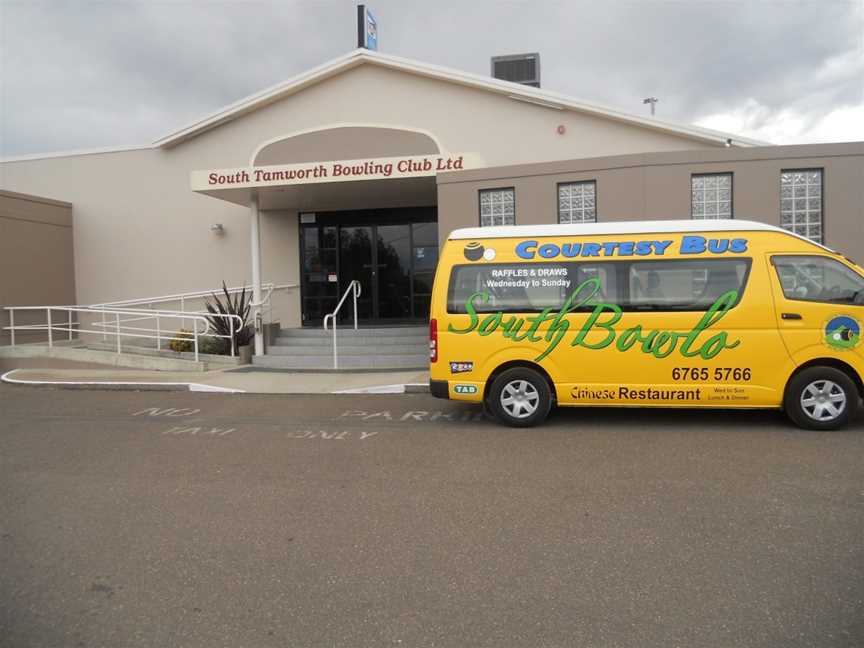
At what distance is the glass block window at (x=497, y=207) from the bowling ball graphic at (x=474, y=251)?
4.25 meters

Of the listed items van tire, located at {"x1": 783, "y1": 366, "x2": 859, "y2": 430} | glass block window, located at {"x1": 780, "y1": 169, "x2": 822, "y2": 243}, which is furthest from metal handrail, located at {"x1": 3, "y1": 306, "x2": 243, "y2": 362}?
glass block window, located at {"x1": 780, "y1": 169, "x2": 822, "y2": 243}

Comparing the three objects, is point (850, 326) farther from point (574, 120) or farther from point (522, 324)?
point (574, 120)

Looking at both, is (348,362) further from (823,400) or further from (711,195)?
(823,400)

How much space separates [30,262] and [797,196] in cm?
1699

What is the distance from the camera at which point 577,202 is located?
37.5 ft

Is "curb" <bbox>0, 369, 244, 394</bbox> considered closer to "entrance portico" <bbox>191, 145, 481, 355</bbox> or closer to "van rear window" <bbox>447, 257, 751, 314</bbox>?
"entrance portico" <bbox>191, 145, 481, 355</bbox>

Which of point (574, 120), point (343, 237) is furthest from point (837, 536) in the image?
point (343, 237)

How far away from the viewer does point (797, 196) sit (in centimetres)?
1052

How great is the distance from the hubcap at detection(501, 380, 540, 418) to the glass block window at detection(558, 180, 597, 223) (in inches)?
200

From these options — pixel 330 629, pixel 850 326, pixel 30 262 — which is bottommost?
pixel 330 629

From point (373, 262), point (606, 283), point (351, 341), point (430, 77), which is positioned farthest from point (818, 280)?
point (373, 262)

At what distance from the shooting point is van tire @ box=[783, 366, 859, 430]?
6664mm

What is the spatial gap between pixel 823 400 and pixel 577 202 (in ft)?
19.2

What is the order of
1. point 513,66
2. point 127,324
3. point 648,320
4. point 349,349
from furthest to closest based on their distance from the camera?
1. point 513,66
2. point 127,324
3. point 349,349
4. point 648,320
